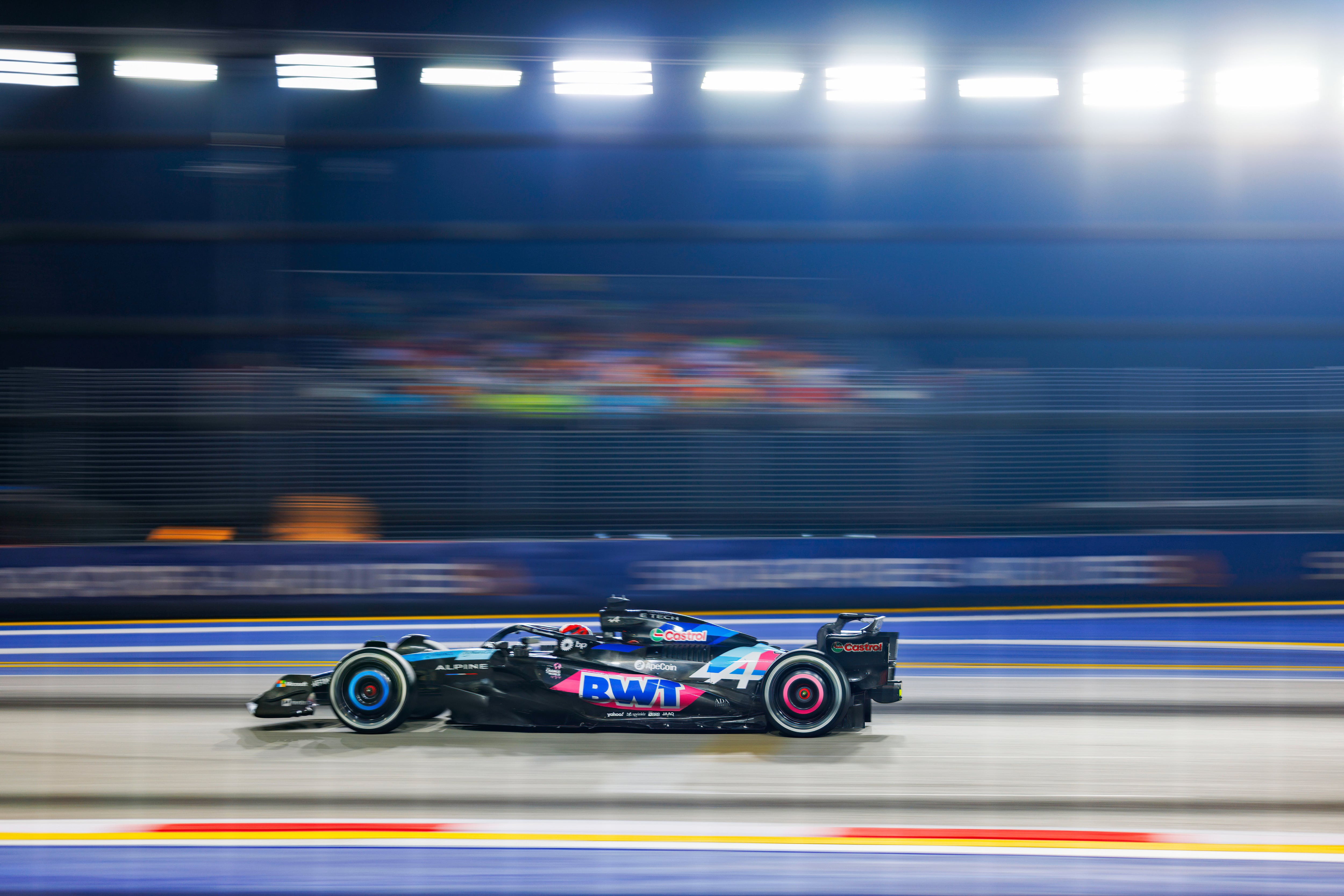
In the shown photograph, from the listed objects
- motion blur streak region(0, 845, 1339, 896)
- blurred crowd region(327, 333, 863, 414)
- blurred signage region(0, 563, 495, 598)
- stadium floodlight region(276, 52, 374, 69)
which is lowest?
motion blur streak region(0, 845, 1339, 896)

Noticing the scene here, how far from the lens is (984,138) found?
1481 cm

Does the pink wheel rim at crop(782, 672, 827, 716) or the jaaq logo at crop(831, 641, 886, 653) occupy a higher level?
the jaaq logo at crop(831, 641, 886, 653)

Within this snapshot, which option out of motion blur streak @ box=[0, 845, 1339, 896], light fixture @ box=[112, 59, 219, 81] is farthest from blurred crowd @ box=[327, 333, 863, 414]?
motion blur streak @ box=[0, 845, 1339, 896]

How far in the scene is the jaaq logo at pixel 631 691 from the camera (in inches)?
219

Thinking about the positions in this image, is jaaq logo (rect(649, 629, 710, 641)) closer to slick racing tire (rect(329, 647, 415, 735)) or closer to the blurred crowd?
slick racing tire (rect(329, 647, 415, 735))

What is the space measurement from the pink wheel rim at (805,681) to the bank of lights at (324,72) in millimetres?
11959

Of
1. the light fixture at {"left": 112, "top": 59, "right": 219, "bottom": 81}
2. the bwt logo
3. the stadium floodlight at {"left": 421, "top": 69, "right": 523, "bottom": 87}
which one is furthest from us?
the stadium floodlight at {"left": 421, "top": 69, "right": 523, "bottom": 87}

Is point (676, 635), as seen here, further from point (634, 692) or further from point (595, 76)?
point (595, 76)

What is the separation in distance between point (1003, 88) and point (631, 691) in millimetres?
12677

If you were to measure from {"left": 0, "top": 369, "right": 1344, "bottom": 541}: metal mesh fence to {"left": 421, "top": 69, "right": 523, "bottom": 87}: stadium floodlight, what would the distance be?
489 cm

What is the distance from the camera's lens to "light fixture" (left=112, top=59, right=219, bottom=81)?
1416cm

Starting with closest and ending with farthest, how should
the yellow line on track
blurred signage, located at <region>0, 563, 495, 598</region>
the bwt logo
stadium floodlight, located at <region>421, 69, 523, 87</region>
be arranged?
the yellow line on track
the bwt logo
blurred signage, located at <region>0, 563, 495, 598</region>
stadium floodlight, located at <region>421, 69, 523, 87</region>

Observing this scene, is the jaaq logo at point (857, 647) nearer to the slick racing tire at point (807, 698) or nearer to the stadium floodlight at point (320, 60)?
the slick racing tire at point (807, 698)

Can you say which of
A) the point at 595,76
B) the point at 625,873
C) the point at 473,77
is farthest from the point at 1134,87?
the point at 625,873
